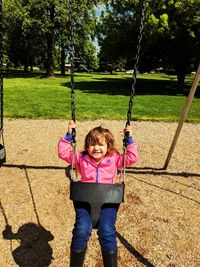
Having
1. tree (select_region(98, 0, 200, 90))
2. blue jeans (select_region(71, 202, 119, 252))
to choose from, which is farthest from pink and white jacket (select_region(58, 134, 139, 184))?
tree (select_region(98, 0, 200, 90))

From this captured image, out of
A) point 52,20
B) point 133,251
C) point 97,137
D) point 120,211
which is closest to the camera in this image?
point 97,137

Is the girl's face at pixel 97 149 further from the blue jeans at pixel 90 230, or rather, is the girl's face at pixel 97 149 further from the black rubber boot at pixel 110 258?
the black rubber boot at pixel 110 258

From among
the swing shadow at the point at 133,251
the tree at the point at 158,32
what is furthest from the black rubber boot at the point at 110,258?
the tree at the point at 158,32

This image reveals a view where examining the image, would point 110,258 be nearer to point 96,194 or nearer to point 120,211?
point 96,194

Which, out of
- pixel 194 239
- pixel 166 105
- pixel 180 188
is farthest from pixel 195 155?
pixel 166 105

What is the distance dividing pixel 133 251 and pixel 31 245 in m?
1.17

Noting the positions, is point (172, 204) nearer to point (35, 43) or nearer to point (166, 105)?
point (166, 105)

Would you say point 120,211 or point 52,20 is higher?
point 52,20

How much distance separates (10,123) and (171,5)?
14947 mm

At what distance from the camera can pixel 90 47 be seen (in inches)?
1572

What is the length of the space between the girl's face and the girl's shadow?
51.1 inches

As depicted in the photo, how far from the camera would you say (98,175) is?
342 cm

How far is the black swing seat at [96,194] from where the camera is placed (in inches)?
126

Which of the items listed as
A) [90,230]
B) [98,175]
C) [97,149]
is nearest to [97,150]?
[97,149]
